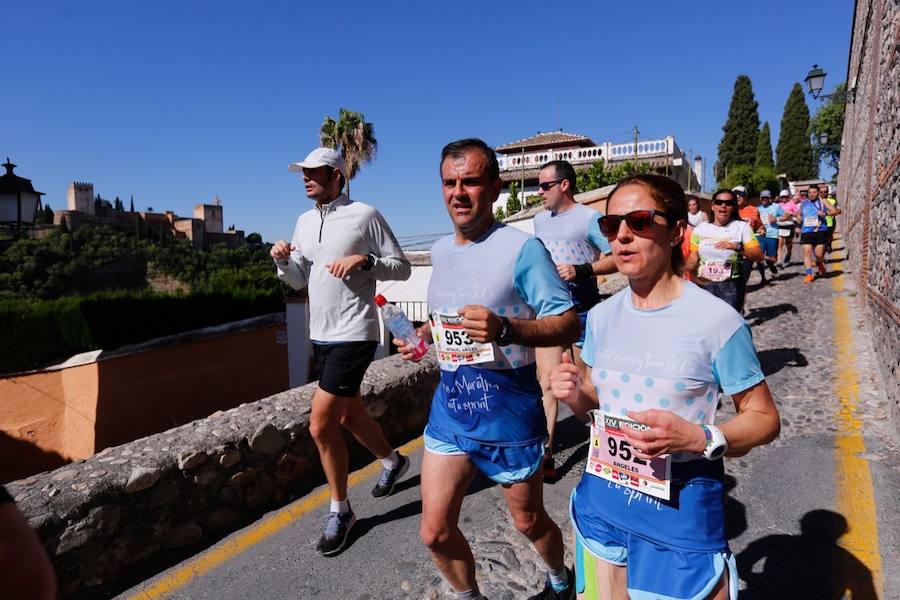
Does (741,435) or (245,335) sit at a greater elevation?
(741,435)

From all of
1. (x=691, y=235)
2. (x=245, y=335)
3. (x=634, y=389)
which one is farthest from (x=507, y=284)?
(x=245, y=335)

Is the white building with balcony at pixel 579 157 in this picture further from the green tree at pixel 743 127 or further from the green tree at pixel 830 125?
the green tree at pixel 830 125

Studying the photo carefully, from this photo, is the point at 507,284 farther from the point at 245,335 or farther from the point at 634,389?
the point at 245,335

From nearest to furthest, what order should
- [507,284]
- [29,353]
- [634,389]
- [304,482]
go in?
[634,389] < [507,284] < [304,482] < [29,353]

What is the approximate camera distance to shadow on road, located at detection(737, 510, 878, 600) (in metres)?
2.51

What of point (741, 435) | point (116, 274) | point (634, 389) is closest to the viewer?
point (741, 435)

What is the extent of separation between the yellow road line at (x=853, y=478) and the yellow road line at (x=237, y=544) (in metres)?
2.91

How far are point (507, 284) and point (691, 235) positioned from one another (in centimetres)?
456

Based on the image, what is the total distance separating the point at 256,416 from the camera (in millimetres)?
3543

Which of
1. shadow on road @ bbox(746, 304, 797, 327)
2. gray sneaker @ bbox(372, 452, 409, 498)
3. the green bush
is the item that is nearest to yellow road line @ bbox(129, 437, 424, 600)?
gray sneaker @ bbox(372, 452, 409, 498)

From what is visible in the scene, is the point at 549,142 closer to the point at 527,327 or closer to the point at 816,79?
the point at 816,79

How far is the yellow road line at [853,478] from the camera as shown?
280 centimetres

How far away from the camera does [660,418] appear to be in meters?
1.42

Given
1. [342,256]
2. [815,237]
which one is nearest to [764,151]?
[815,237]
